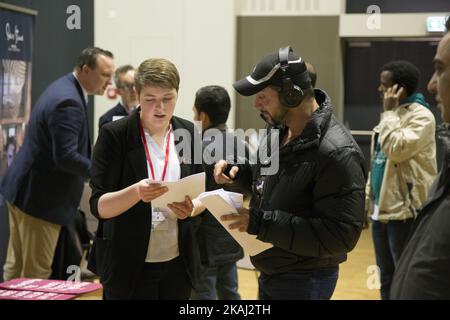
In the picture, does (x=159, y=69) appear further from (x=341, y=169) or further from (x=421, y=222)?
(x=421, y=222)

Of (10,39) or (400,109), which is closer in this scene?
(400,109)

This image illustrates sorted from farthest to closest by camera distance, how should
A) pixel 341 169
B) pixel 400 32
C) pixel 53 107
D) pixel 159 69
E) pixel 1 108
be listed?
pixel 400 32
pixel 1 108
pixel 53 107
pixel 159 69
pixel 341 169

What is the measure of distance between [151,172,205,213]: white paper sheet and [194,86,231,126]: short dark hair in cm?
102

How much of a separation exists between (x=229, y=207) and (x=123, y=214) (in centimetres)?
49

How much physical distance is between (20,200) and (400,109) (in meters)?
2.36

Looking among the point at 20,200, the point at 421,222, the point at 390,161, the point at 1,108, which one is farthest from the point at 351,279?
the point at 421,222

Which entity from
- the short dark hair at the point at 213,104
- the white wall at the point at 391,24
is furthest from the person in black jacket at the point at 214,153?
the white wall at the point at 391,24

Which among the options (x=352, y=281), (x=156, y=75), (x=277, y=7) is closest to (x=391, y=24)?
(x=277, y=7)

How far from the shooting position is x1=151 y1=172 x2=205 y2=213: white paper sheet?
2145mm

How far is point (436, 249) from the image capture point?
1.30 metres

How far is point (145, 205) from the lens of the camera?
237 cm

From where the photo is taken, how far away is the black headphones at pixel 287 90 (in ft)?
6.75

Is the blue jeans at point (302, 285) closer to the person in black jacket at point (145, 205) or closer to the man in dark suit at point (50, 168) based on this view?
the person in black jacket at point (145, 205)

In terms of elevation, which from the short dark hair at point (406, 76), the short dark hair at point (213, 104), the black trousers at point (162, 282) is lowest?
the black trousers at point (162, 282)
